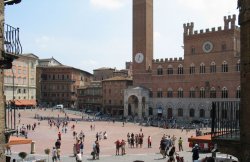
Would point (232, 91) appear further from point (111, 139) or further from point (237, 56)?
point (111, 139)

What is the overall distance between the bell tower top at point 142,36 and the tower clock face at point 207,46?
12767mm

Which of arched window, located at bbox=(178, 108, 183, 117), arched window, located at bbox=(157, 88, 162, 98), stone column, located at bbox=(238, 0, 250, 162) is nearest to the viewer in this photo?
stone column, located at bbox=(238, 0, 250, 162)

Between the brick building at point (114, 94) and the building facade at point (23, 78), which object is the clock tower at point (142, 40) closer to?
the brick building at point (114, 94)

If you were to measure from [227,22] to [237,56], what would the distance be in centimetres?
621

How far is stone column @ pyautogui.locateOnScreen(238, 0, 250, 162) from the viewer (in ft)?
23.4

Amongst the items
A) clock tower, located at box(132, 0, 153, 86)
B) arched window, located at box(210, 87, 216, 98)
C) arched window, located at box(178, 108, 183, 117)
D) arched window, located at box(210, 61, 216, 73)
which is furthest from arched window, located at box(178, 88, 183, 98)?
clock tower, located at box(132, 0, 153, 86)

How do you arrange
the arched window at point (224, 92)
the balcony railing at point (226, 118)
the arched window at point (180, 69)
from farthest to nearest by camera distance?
the arched window at point (180, 69)
the arched window at point (224, 92)
the balcony railing at point (226, 118)

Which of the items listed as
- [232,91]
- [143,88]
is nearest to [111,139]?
[232,91]

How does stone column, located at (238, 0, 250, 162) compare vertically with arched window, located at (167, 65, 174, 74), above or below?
below

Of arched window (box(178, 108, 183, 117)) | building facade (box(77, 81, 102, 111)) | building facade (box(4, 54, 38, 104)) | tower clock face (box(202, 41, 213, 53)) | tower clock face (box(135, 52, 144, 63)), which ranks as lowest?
arched window (box(178, 108, 183, 117))

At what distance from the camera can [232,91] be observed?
189 feet

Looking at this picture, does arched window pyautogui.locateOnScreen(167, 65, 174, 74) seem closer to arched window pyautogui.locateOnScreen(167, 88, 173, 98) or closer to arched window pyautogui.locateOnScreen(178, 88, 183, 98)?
arched window pyautogui.locateOnScreen(167, 88, 173, 98)

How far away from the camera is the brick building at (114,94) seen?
7969 cm

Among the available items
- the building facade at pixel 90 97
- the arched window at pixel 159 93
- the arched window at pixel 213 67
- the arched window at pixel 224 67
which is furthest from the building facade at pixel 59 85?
the arched window at pixel 224 67
